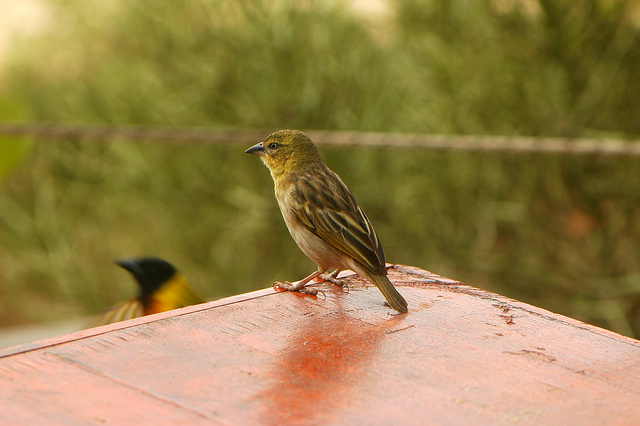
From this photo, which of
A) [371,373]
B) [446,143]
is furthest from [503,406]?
[446,143]

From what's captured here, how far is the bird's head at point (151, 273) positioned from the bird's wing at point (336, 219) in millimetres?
513

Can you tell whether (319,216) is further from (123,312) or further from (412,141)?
(412,141)

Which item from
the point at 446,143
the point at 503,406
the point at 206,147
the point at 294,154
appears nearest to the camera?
the point at 503,406

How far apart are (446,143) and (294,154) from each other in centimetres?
86

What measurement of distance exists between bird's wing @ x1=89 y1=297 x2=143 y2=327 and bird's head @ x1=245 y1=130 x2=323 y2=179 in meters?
0.64

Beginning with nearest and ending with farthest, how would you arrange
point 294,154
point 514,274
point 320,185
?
1. point 320,185
2. point 294,154
3. point 514,274

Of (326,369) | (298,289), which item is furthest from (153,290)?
(326,369)

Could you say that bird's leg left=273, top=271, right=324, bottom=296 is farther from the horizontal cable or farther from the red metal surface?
the horizontal cable

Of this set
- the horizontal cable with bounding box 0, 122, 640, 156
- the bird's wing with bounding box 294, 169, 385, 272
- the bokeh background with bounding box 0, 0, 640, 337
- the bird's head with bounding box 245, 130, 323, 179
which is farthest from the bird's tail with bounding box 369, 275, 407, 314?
the bokeh background with bounding box 0, 0, 640, 337

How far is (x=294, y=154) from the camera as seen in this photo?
2535 millimetres

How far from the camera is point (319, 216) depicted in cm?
224

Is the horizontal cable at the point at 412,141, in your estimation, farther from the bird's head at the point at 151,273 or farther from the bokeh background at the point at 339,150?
the bokeh background at the point at 339,150

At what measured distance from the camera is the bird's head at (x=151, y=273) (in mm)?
2469

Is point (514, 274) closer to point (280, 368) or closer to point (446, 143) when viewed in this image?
point (446, 143)
